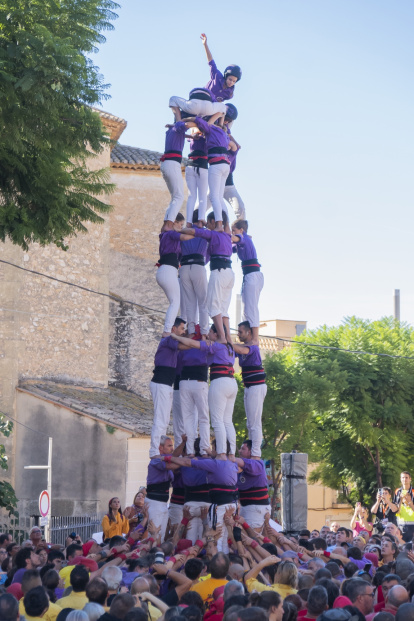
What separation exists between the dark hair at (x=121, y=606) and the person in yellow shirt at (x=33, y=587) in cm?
75

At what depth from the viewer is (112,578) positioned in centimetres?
800

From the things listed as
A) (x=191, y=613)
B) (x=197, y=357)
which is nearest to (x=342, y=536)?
(x=197, y=357)

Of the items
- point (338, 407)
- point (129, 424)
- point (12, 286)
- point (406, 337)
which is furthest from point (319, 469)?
point (12, 286)

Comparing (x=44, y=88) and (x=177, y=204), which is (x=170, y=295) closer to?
(x=177, y=204)

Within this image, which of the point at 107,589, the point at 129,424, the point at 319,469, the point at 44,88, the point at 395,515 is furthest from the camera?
the point at 319,469

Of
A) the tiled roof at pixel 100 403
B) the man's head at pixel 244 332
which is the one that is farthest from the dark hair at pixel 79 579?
the tiled roof at pixel 100 403

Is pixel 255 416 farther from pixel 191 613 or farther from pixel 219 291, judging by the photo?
pixel 191 613

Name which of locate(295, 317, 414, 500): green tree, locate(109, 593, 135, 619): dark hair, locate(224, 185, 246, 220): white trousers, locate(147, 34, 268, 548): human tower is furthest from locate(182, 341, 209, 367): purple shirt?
locate(295, 317, 414, 500): green tree

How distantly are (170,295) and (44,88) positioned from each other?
15.2ft

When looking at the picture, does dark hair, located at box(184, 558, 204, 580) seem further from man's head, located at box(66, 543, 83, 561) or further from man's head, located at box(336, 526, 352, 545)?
man's head, located at box(336, 526, 352, 545)

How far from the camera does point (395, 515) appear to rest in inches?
637

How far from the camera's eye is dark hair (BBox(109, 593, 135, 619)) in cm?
679

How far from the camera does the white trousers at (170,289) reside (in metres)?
14.8

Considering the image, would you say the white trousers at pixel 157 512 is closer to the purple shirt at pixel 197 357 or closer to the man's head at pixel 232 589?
the purple shirt at pixel 197 357
